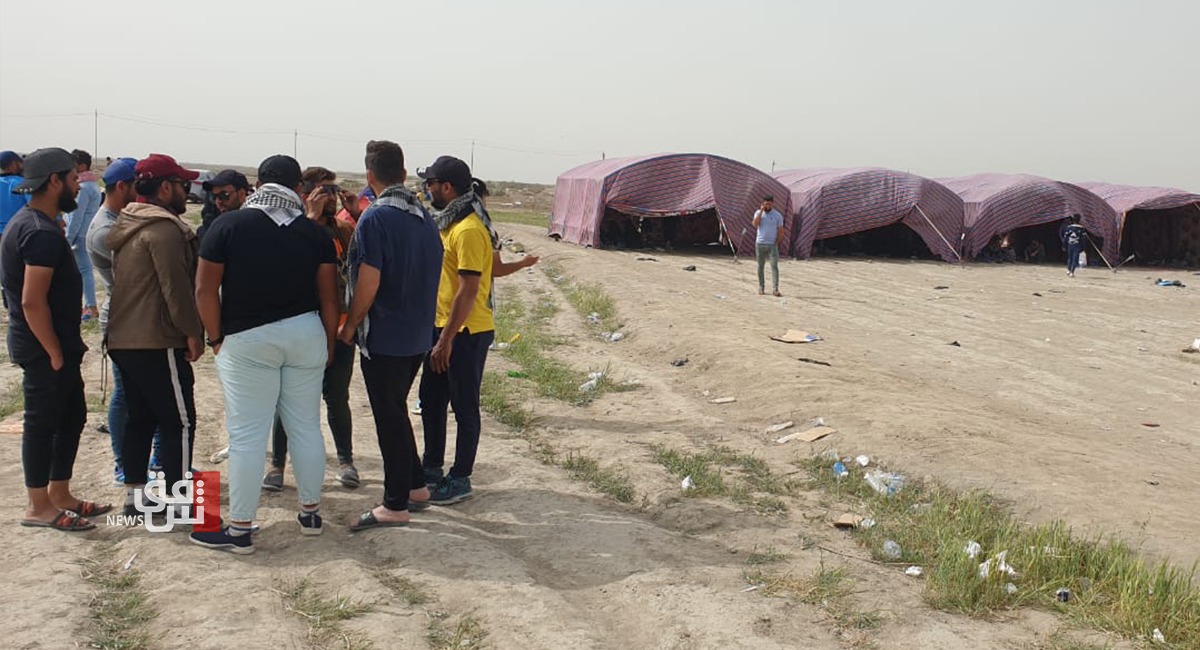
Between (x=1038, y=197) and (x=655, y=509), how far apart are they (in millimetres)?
23688

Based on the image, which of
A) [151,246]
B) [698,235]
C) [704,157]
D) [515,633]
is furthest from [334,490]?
[698,235]

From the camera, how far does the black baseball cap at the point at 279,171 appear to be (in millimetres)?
4004

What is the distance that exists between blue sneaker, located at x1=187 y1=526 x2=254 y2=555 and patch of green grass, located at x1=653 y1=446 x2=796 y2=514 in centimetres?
234

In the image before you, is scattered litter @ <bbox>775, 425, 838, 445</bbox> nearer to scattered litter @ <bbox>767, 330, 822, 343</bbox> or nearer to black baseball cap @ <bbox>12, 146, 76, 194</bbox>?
scattered litter @ <bbox>767, 330, 822, 343</bbox>

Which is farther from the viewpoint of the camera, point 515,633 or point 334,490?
point 334,490

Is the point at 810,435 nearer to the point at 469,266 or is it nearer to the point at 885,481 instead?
the point at 885,481

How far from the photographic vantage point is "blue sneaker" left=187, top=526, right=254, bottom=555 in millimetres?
3961

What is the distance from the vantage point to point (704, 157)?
23.6m

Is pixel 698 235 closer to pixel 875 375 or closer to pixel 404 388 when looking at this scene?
pixel 875 375

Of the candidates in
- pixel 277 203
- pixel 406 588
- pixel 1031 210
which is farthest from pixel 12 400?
pixel 1031 210

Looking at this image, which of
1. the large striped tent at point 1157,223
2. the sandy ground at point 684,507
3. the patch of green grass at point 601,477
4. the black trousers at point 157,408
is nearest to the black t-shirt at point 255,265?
the black trousers at point 157,408

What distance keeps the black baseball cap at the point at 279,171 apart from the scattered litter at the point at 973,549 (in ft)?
10.9

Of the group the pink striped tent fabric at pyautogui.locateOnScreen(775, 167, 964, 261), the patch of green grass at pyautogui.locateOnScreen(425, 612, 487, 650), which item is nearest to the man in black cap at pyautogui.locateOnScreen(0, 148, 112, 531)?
the patch of green grass at pyautogui.locateOnScreen(425, 612, 487, 650)

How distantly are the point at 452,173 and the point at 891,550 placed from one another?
109 inches
